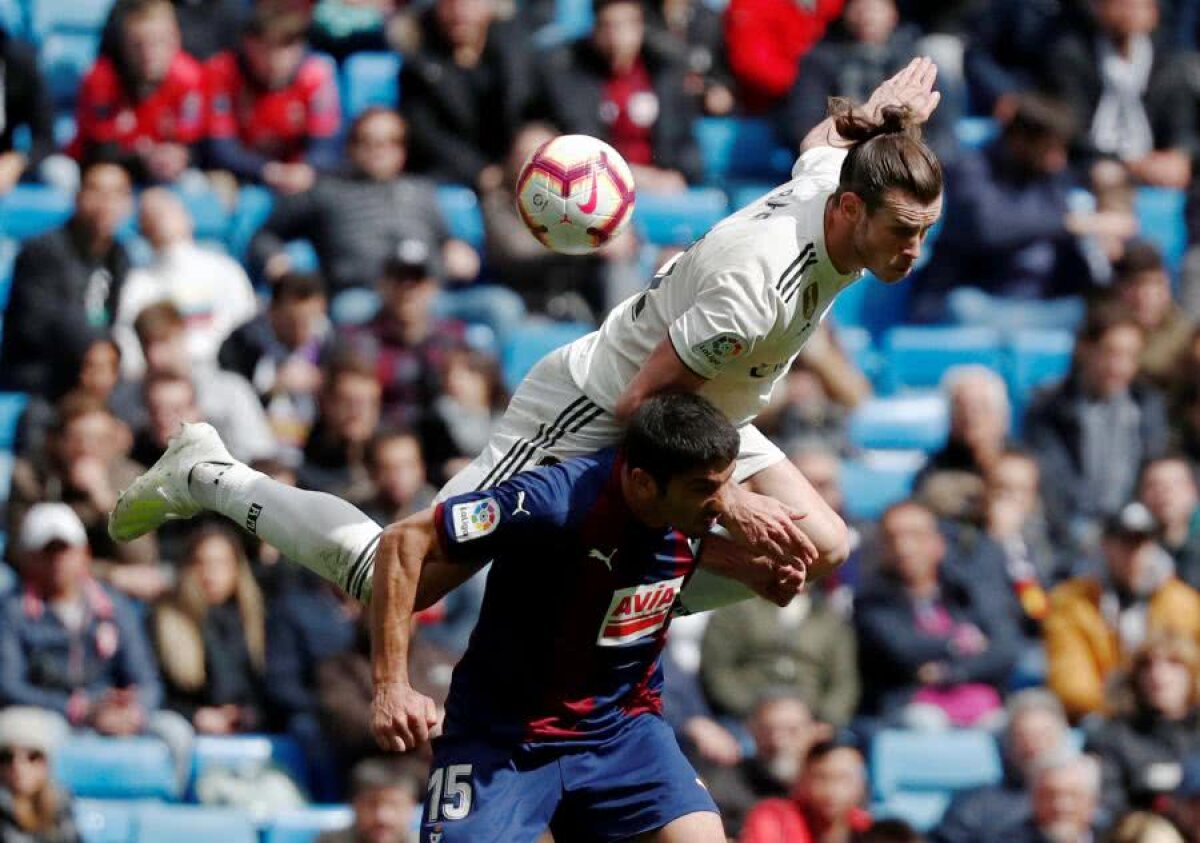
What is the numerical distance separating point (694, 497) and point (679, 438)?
0.59 ft

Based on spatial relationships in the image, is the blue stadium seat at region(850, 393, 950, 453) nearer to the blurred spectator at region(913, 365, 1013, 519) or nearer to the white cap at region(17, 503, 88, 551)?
the blurred spectator at region(913, 365, 1013, 519)

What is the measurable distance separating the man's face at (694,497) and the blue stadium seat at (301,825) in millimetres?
3448

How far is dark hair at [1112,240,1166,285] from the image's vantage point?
42.6 feet

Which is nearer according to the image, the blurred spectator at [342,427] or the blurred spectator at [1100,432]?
the blurred spectator at [342,427]

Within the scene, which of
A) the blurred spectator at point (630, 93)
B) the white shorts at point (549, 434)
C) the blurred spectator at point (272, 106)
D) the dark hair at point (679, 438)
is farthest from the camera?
the blurred spectator at point (630, 93)

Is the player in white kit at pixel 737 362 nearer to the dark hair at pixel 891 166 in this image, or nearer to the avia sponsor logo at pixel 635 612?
the dark hair at pixel 891 166

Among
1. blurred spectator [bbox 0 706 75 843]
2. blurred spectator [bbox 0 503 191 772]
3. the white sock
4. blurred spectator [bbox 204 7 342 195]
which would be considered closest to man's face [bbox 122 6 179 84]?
blurred spectator [bbox 204 7 342 195]

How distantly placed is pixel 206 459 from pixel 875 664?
13.3 feet

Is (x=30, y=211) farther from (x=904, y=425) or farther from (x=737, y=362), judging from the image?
(x=737, y=362)

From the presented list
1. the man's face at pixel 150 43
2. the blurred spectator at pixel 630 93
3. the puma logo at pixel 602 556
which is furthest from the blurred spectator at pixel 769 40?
the puma logo at pixel 602 556

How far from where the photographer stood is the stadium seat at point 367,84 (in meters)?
13.8

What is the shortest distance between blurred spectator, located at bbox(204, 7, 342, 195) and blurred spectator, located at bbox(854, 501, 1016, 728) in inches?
148

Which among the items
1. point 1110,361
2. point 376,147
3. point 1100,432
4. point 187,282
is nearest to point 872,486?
point 1100,432

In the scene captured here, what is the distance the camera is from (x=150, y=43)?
12.9 metres
